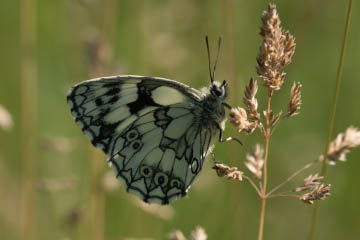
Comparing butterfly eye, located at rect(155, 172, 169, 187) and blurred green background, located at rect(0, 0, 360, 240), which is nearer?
butterfly eye, located at rect(155, 172, 169, 187)

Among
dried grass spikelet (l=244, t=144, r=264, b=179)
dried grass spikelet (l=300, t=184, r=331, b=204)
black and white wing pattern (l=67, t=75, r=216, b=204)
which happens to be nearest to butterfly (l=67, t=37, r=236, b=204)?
black and white wing pattern (l=67, t=75, r=216, b=204)

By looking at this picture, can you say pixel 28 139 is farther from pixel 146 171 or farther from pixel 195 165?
pixel 195 165

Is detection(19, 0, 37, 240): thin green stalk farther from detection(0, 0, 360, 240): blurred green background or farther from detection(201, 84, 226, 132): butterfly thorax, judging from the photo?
detection(201, 84, 226, 132): butterfly thorax

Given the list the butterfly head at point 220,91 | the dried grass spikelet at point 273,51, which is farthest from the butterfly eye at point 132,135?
the dried grass spikelet at point 273,51

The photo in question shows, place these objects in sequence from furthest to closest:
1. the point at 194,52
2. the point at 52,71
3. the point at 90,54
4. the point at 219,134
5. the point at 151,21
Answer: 1. the point at 52,71
2. the point at 194,52
3. the point at 151,21
4. the point at 90,54
5. the point at 219,134

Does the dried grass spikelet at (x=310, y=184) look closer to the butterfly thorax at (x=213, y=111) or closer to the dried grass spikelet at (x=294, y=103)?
the dried grass spikelet at (x=294, y=103)

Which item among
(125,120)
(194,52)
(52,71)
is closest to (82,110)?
(125,120)

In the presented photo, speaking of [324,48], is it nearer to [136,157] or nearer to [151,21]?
[151,21]

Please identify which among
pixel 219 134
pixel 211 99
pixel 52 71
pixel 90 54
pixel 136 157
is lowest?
pixel 136 157
